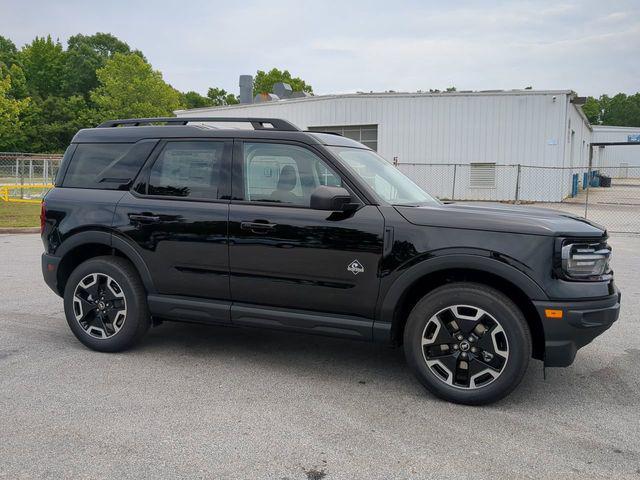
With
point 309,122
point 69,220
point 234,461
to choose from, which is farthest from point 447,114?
point 234,461

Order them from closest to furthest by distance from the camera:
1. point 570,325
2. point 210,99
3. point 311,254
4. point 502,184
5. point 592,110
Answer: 1. point 570,325
2. point 311,254
3. point 502,184
4. point 210,99
5. point 592,110

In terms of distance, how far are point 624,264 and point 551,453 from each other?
7.83 m

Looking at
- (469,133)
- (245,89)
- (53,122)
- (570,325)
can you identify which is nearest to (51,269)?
(570,325)

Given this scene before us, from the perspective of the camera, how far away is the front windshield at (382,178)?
14.1ft

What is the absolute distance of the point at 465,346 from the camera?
3820 millimetres

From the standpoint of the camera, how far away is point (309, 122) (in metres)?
27.5

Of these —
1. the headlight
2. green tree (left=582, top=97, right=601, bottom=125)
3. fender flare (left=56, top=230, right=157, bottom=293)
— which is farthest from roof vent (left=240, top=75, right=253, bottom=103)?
green tree (left=582, top=97, right=601, bottom=125)

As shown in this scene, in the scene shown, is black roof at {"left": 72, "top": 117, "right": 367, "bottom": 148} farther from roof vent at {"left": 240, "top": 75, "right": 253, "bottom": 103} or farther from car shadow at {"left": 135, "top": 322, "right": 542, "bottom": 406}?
roof vent at {"left": 240, "top": 75, "right": 253, "bottom": 103}

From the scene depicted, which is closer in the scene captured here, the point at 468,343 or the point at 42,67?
the point at 468,343

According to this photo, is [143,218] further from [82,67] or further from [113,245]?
[82,67]

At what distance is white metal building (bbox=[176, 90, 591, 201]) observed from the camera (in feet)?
75.3

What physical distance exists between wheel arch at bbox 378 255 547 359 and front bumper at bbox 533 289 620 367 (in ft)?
0.26

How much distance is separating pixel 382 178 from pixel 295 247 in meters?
0.99

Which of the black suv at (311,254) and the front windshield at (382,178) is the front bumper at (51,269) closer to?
the black suv at (311,254)
